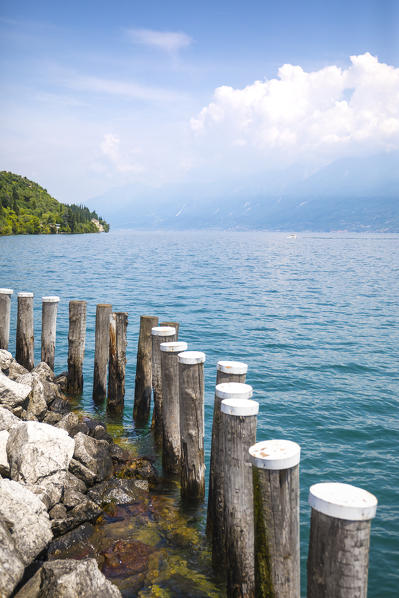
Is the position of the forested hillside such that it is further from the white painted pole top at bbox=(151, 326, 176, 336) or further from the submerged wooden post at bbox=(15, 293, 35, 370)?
the white painted pole top at bbox=(151, 326, 176, 336)

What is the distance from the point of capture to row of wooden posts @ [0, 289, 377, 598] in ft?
11.0

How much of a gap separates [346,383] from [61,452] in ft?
34.4

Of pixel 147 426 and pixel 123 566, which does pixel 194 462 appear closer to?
pixel 123 566

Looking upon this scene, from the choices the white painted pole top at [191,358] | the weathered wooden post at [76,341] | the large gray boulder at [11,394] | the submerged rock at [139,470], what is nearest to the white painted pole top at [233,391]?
the white painted pole top at [191,358]

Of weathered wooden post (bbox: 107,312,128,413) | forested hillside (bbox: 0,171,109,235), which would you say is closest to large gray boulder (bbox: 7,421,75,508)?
weathered wooden post (bbox: 107,312,128,413)

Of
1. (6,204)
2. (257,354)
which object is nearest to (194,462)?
(257,354)

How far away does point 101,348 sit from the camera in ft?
36.4

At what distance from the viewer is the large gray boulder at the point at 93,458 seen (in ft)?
25.8

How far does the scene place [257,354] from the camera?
62.3ft

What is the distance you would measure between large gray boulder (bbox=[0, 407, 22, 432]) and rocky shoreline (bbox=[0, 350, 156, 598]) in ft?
0.05

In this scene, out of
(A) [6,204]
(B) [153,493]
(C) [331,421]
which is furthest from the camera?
(A) [6,204]

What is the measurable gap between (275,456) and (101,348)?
304 inches

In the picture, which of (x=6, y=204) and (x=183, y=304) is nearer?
(x=183, y=304)

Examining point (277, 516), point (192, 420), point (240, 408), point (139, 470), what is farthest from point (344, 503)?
point (139, 470)
